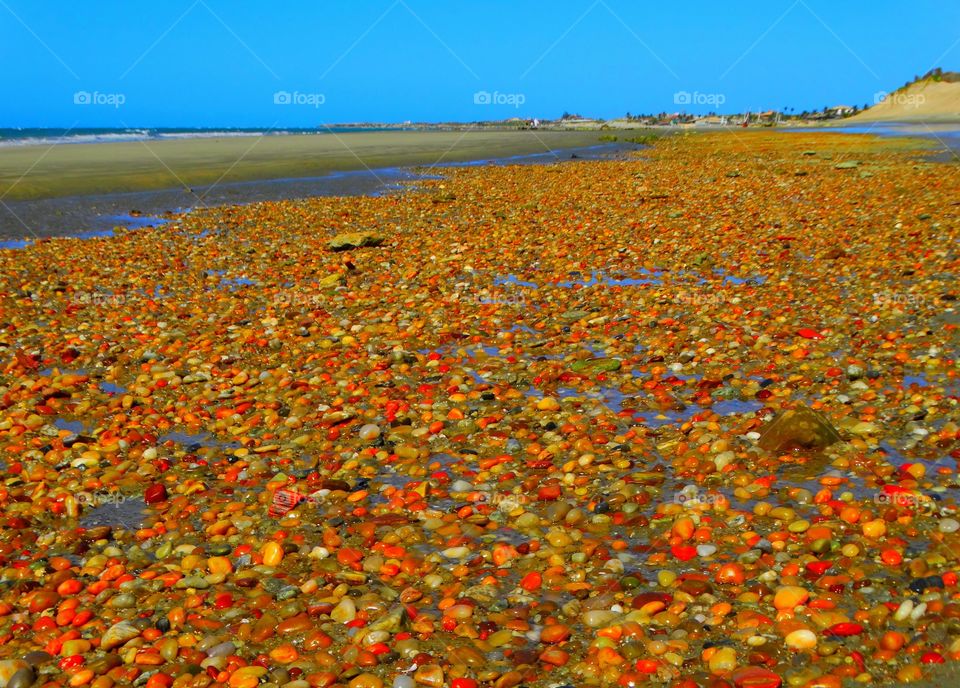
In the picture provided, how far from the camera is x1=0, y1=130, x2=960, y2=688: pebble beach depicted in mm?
3938

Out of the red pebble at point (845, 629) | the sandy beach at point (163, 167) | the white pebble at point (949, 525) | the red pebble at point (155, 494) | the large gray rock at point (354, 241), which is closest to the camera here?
the red pebble at point (845, 629)

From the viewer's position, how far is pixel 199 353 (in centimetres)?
975

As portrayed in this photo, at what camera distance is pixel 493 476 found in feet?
20.1

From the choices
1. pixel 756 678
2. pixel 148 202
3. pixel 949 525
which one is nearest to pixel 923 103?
pixel 148 202

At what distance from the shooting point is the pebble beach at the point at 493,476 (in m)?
3.94

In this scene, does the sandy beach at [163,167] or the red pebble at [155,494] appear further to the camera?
the sandy beach at [163,167]

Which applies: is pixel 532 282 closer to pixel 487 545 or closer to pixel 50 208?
pixel 487 545

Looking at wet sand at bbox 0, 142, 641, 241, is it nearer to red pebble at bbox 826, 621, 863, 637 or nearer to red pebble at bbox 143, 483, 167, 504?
red pebble at bbox 143, 483, 167, 504

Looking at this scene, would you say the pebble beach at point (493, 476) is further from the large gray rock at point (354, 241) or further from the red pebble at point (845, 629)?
the large gray rock at point (354, 241)

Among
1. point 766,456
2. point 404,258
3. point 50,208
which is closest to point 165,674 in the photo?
point 766,456

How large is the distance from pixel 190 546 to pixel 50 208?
24421 millimetres

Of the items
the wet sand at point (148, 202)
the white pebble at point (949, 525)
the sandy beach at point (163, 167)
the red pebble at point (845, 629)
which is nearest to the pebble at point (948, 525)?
the white pebble at point (949, 525)

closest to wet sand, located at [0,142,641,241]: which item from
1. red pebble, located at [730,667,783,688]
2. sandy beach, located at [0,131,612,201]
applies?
sandy beach, located at [0,131,612,201]

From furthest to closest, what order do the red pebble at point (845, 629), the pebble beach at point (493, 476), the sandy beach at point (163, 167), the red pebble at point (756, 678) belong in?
1. the sandy beach at point (163, 167)
2. the pebble beach at point (493, 476)
3. the red pebble at point (845, 629)
4. the red pebble at point (756, 678)
